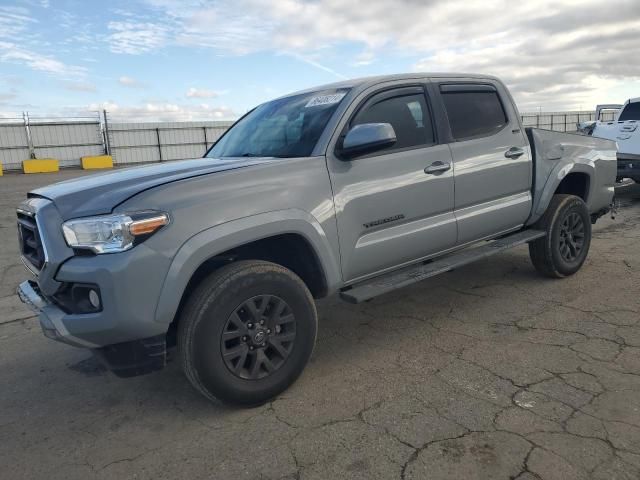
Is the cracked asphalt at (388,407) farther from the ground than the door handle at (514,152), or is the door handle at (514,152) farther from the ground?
the door handle at (514,152)

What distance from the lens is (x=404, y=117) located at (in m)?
3.79

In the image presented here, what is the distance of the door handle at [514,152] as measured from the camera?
4367 millimetres

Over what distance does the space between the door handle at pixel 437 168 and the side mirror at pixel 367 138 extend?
24.0 inches

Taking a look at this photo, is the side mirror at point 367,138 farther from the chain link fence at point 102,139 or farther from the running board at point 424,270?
the chain link fence at point 102,139

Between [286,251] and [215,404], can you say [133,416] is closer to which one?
[215,404]

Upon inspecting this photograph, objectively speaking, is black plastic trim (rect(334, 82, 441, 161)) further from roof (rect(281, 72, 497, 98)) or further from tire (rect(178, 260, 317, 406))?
tire (rect(178, 260, 317, 406))

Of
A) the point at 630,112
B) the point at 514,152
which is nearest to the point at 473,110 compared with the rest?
the point at 514,152

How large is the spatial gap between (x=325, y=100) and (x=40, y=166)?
27.3m

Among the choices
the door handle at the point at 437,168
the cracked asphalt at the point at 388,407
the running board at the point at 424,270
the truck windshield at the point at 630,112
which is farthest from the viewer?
the truck windshield at the point at 630,112

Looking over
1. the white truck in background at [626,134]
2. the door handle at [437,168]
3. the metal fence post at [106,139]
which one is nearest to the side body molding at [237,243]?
the door handle at [437,168]

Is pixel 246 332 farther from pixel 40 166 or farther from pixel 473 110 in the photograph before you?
pixel 40 166

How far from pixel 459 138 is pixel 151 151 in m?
29.8

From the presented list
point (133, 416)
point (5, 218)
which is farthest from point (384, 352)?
point (5, 218)

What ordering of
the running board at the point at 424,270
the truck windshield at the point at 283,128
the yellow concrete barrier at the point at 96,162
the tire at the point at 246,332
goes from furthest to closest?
the yellow concrete barrier at the point at 96,162 < the truck windshield at the point at 283,128 < the running board at the point at 424,270 < the tire at the point at 246,332
